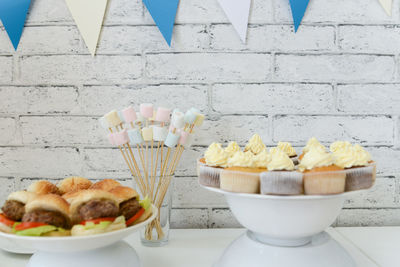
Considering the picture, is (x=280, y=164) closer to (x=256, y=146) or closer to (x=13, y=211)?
(x=256, y=146)

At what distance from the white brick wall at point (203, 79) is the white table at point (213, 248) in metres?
0.19

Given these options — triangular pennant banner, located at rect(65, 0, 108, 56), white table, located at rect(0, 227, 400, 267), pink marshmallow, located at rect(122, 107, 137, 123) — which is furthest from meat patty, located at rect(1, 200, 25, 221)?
triangular pennant banner, located at rect(65, 0, 108, 56)

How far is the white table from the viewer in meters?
0.91

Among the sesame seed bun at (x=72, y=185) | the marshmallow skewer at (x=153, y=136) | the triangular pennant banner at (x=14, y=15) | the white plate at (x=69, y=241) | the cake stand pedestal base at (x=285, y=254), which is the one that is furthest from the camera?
the triangular pennant banner at (x=14, y=15)

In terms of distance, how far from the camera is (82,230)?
68 cm

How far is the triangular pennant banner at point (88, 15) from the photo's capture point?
1155 mm

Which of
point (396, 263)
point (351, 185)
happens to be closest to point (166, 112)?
point (351, 185)

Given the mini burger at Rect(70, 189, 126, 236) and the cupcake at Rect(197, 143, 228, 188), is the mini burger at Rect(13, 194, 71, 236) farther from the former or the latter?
the cupcake at Rect(197, 143, 228, 188)

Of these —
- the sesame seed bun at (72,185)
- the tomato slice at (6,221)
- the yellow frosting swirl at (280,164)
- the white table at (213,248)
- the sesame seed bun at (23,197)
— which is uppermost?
the yellow frosting swirl at (280,164)

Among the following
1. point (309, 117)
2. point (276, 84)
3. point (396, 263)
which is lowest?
point (396, 263)

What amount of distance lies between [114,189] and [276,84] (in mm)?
615

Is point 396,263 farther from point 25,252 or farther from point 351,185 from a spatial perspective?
point 25,252

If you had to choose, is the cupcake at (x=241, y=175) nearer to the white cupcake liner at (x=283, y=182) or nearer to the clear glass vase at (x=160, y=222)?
the white cupcake liner at (x=283, y=182)

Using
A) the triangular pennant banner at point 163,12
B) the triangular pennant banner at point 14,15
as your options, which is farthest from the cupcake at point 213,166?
the triangular pennant banner at point 14,15
